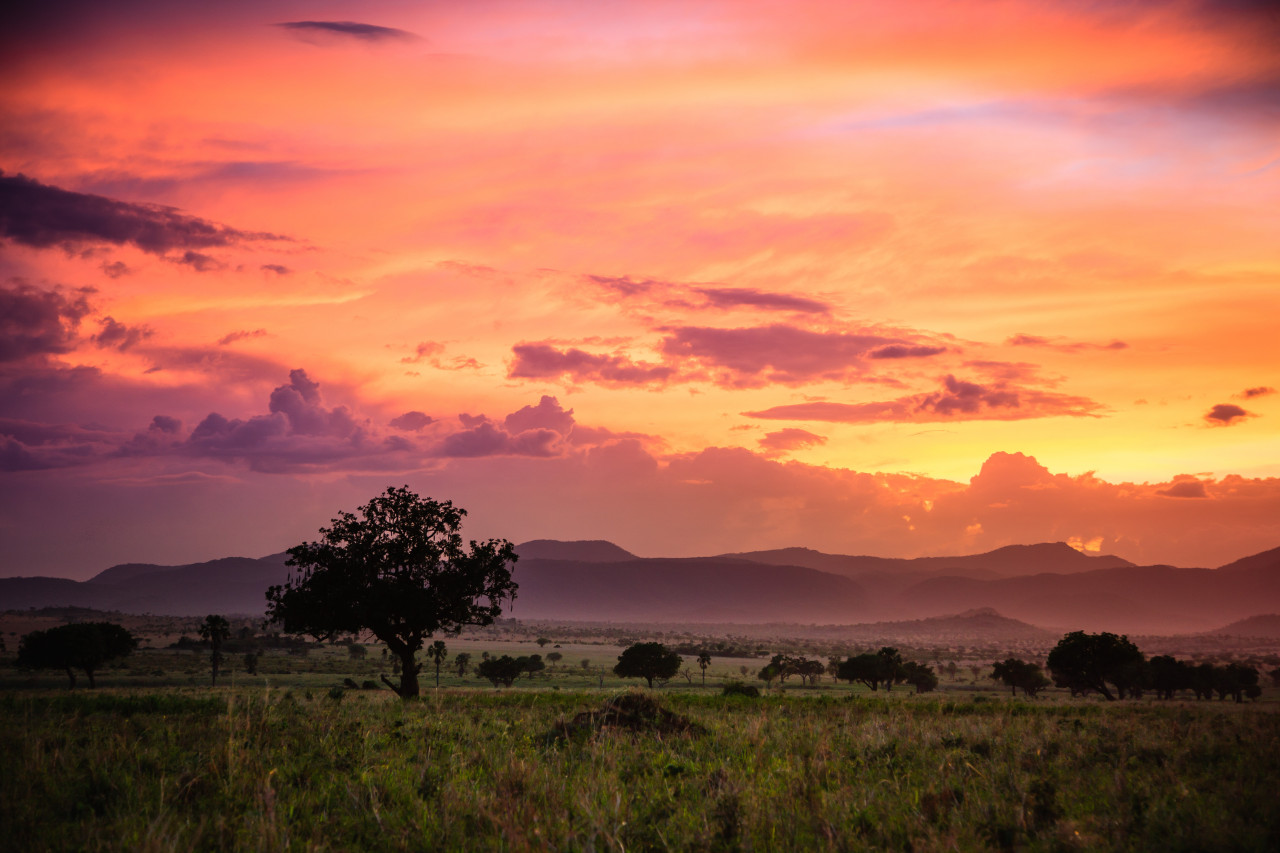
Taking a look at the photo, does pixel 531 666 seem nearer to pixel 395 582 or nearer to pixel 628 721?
pixel 395 582

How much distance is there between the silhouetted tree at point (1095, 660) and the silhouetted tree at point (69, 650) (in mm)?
100048

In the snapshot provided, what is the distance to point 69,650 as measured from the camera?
266ft

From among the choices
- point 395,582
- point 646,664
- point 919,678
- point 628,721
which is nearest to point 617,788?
point 628,721

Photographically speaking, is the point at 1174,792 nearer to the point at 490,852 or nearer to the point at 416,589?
the point at 490,852

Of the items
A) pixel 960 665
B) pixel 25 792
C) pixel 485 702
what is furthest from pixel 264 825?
pixel 960 665

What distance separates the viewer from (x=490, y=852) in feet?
26.0

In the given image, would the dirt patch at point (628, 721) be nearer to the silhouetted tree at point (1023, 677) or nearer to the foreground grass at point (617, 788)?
the foreground grass at point (617, 788)

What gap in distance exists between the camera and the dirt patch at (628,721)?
50.6ft

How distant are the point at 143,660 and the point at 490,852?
127306 millimetres

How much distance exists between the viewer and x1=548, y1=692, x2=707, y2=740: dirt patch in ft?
50.6

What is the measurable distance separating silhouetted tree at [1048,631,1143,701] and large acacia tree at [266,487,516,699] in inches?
2288

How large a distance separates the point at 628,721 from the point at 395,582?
76.0 feet

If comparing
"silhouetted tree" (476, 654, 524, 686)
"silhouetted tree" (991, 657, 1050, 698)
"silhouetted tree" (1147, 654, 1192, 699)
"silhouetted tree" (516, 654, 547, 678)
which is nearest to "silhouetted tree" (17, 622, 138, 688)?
"silhouetted tree" (476, 654, 524, 686)

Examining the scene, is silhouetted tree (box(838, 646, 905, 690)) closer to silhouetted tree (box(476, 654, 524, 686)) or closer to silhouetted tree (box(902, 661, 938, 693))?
silhouetted tree (box(902, 661, 938, 693))
